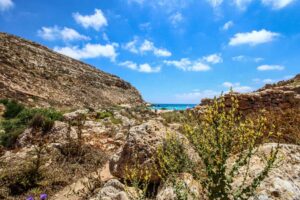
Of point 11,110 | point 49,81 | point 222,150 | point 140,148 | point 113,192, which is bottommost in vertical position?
point 113,192

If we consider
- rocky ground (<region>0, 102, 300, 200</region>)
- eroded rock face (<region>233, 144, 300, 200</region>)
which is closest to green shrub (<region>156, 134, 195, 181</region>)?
rocky ground (<region>0, 102, 300, 200</region>)

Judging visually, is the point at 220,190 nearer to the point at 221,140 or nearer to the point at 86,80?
the point at 221,140

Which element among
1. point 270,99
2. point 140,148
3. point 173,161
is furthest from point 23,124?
point 173,161

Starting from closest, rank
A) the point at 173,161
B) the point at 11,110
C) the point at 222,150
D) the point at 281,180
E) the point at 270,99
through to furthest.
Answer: the point at 222,150
the point at 173,161
the point at 281,180
the point at 270,99
the point at 11,110

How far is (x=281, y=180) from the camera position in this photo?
3357 mm

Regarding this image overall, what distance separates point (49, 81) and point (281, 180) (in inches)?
1003

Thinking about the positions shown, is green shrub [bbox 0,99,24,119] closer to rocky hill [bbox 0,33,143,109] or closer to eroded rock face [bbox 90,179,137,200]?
rocky hill [bbox 0,33,143,109]

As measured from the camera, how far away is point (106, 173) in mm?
6664

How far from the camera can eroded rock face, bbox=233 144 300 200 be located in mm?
3166

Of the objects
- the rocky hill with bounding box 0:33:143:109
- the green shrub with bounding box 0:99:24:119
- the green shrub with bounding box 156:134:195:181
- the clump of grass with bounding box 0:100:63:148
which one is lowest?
the green shrub with bounding box 156:134:195:181

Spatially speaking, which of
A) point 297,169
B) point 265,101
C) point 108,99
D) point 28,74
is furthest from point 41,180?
point 108,99

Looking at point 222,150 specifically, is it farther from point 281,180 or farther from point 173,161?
point 281,180

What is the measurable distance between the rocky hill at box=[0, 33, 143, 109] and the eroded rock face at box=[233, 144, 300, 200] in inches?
697

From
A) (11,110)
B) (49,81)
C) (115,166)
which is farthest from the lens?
(49,81)
